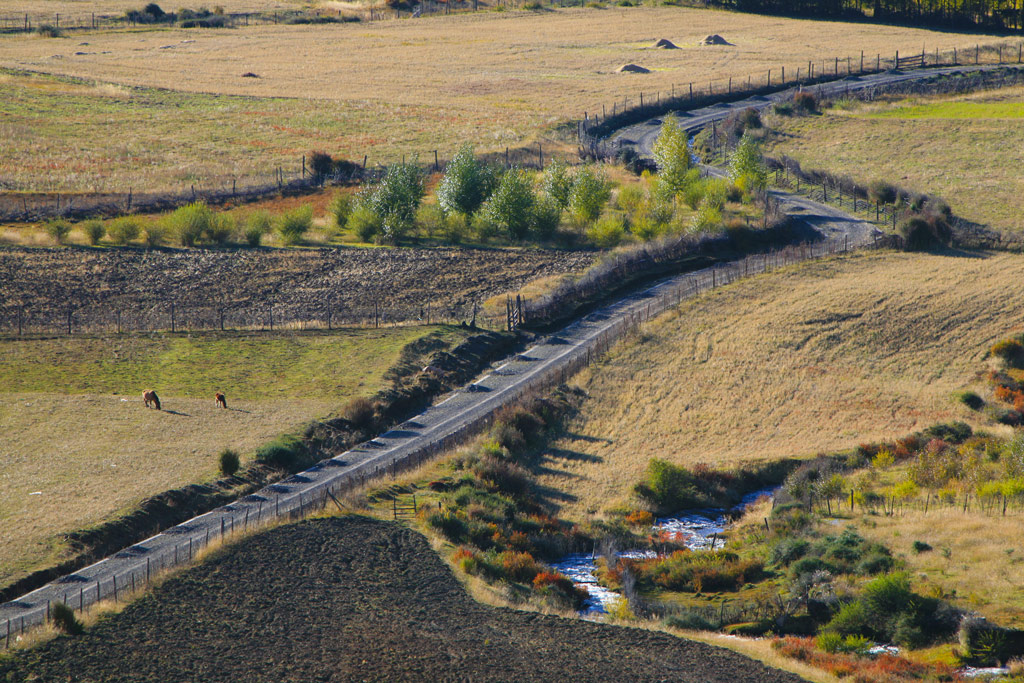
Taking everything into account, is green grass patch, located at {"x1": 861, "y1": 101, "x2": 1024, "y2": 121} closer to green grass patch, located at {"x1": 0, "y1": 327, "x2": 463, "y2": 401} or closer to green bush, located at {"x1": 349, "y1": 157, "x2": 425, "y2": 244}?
green bush, located at {"x1": 349, "y1": 157, "x2": 425, "y2": 244}

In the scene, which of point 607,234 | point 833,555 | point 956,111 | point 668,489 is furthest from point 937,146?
point 833,555

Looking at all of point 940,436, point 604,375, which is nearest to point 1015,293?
point 940,436

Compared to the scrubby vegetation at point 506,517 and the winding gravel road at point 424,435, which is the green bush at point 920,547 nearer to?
→ the scrubby vegetation at point 506,517

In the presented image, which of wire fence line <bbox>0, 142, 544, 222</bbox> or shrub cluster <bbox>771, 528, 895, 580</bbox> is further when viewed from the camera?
wire fence line <bbox>0, 142, 544, 222</bbox>

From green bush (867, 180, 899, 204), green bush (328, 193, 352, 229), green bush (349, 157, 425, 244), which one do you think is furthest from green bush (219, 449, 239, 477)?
green bush (867, 180, 899, 204)

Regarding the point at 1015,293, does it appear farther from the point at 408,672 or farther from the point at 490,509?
the point at 408,672

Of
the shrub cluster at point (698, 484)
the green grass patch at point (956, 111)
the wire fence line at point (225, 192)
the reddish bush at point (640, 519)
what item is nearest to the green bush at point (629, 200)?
the wire fence line at point (225, 192)
